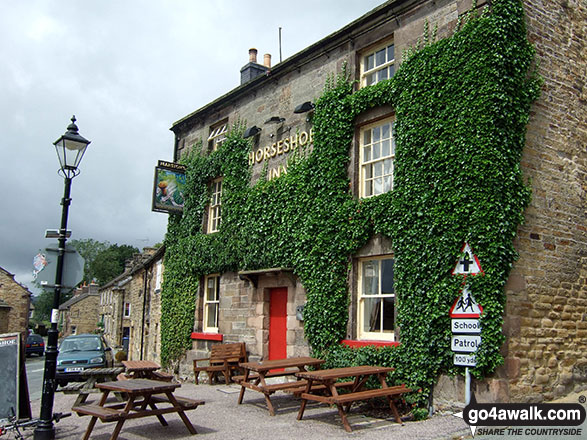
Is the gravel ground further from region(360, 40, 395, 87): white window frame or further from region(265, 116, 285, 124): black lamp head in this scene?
region(265, 116, 285, 124): black lamp head

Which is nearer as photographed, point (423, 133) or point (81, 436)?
point (81, 436)

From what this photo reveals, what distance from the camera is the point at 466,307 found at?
8.30 meters

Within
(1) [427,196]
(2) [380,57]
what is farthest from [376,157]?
(2) [380,57]

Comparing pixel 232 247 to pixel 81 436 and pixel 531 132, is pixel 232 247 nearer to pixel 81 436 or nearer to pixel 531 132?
pixel 81 436

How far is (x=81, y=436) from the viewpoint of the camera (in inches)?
310

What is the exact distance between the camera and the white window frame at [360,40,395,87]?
37.1ft

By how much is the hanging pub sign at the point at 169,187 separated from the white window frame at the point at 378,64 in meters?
7.68

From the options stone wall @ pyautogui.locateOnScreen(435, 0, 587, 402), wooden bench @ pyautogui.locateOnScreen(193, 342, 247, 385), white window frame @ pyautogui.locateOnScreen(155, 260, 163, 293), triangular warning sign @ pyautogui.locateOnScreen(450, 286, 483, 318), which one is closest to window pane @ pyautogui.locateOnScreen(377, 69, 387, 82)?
stone wall @ pyautogui.locateOnScreen(435, 0, 587, 402)

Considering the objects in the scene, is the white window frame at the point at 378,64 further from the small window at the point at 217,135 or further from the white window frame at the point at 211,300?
the white window frame at the point at 211,300

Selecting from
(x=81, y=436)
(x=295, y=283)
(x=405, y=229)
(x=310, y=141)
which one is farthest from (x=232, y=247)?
(x=81, y=436)

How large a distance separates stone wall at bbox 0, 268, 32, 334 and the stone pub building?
3051 centimetres

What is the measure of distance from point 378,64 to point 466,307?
5.88 metres

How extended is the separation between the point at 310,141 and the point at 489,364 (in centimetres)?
650

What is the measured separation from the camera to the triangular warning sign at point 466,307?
804 cm
